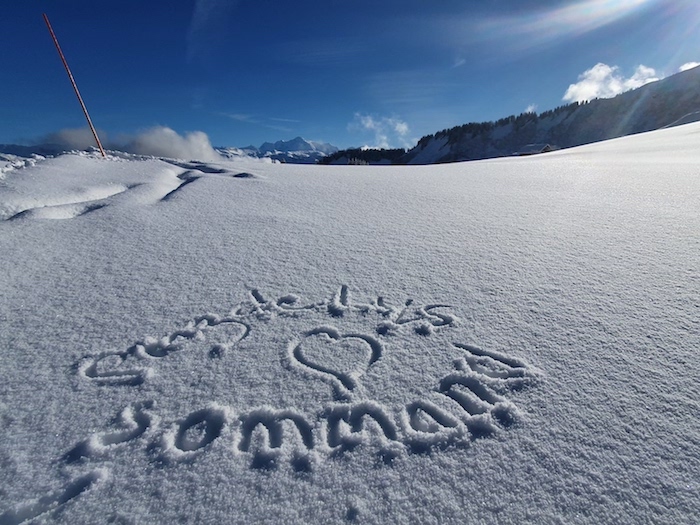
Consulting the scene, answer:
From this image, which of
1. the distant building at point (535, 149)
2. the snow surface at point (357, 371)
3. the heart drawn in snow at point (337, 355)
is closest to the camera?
the snow surface at point (357, 371)

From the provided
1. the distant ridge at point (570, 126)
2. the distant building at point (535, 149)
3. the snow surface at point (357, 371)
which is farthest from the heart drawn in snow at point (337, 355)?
the distant ridge at point (570, 126)

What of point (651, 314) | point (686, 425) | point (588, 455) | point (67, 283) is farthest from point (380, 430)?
point (67, 283)

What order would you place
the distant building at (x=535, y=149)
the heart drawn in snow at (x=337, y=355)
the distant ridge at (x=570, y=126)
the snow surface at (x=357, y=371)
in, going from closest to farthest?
the snow surface at (x=357, y=371)
the heart drawn in snow at (x=337, y=355)
the distant building at (x=535, y=149)
the distant ridge at (x=570, y=126)

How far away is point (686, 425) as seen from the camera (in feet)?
3.28

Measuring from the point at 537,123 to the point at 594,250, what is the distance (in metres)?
83.7

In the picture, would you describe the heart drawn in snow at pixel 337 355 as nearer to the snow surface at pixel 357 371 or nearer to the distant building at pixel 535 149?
the snow surface at pixel 357 371

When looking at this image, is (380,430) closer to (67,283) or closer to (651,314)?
(651,314)

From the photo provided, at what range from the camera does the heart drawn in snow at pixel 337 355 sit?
4.35 feet

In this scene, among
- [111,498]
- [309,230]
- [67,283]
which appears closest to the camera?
[111,498]

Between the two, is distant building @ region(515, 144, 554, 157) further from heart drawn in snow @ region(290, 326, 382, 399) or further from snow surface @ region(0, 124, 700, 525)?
heart drawn in snow @ region(290, 326, 382, 399)

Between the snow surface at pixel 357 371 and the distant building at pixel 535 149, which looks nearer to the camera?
the snow surface at pixel 357 371

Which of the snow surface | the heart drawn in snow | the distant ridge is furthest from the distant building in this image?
the heart drawn in snow

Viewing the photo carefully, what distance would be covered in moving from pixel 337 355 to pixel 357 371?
0.13 m

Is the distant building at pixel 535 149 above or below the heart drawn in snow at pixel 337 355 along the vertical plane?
below
